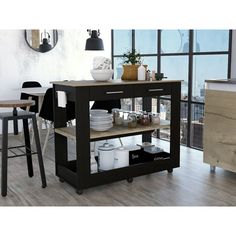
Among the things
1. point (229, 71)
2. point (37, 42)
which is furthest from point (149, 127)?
point (37, 42)

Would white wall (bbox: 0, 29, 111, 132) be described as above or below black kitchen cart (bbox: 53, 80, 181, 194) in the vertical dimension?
above

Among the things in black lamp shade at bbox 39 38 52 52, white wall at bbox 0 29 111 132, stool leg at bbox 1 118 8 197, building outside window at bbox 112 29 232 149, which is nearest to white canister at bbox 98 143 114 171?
stool leg at bbox 1 118 8 197

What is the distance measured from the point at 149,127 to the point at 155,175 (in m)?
0.55

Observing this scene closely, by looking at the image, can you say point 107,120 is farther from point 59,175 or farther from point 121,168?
point 59,175

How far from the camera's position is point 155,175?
366 cm

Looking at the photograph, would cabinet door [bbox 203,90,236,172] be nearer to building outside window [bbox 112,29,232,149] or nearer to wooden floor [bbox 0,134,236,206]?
wooden floor [bbox 0,134,236,206]

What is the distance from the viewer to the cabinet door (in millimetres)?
3373

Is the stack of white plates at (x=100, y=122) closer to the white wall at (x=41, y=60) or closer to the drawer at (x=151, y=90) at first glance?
the drawer at (x=151, y=90)

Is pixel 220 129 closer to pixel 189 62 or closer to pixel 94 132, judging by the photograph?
pixel 94 132

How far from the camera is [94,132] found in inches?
125

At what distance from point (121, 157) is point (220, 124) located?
1037 mm

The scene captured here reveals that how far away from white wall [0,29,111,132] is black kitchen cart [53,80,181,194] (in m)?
2.39

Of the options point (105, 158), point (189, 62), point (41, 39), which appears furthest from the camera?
point (41, 39)

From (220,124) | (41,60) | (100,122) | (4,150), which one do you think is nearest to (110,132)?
(100,122)
